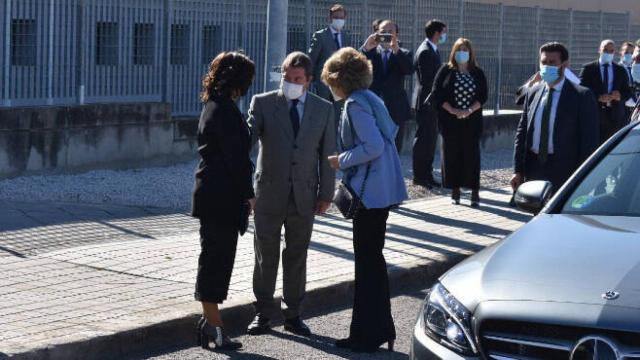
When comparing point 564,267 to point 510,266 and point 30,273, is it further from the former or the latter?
point 30,273

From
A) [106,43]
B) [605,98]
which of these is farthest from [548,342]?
[605,98]

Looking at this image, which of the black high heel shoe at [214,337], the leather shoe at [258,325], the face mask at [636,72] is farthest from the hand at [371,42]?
the black high heel shoe at [214,337]

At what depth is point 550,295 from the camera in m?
5.70

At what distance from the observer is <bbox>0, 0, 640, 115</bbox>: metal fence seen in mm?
14789

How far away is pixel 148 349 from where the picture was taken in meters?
8.16

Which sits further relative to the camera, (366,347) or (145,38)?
(145,38)

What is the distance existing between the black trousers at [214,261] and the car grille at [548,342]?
8.82 feet

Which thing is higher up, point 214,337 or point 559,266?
point 559,266

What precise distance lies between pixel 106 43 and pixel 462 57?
4290 millimetres

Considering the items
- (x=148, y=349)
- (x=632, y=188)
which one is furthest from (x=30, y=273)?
(x=632, y=188)

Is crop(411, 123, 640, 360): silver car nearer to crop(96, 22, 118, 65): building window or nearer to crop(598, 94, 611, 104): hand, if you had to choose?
crop(96, 22, 118, 65): building window

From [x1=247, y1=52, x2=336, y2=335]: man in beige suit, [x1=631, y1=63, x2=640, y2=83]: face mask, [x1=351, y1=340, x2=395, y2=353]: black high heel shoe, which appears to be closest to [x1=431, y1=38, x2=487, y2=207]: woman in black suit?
[x1=631, y1=63, x2=640, y2=83]: face mask

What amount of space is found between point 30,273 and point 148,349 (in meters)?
1.80

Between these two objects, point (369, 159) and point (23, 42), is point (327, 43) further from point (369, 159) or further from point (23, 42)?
point (369, 159)
